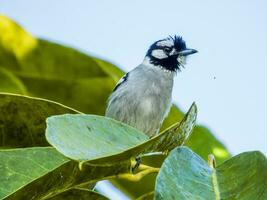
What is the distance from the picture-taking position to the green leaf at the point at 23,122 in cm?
239

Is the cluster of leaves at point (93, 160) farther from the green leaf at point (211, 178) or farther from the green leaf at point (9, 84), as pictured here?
the green leaf at point (9, 84)

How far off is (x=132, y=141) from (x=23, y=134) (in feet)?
2.23

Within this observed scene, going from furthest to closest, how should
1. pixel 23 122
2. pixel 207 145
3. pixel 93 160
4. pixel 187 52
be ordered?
1. pixel 187 52
2. pixel 207 145
3. pixel 23 122
4. pixel 93 160

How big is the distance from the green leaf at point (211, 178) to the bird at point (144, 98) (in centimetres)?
277

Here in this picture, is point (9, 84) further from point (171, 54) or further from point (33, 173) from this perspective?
point (171, 54)

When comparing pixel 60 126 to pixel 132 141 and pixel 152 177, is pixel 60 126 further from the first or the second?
pixel 152 177

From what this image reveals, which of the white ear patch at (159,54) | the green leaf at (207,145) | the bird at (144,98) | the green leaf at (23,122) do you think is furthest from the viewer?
the white ear patch at (159,54)

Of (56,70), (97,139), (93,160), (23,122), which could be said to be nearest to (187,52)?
(56,70)

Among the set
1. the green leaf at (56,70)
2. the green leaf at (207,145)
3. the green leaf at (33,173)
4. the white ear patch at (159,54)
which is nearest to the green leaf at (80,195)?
the green leaf at (33,173)

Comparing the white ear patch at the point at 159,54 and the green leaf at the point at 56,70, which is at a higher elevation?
the green leaf at the point at 56,70

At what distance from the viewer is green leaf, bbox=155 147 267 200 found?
169cm

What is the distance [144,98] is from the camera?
16.7 feet

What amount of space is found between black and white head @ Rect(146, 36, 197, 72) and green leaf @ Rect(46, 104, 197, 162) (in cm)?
380

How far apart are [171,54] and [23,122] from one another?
354 centimetres
